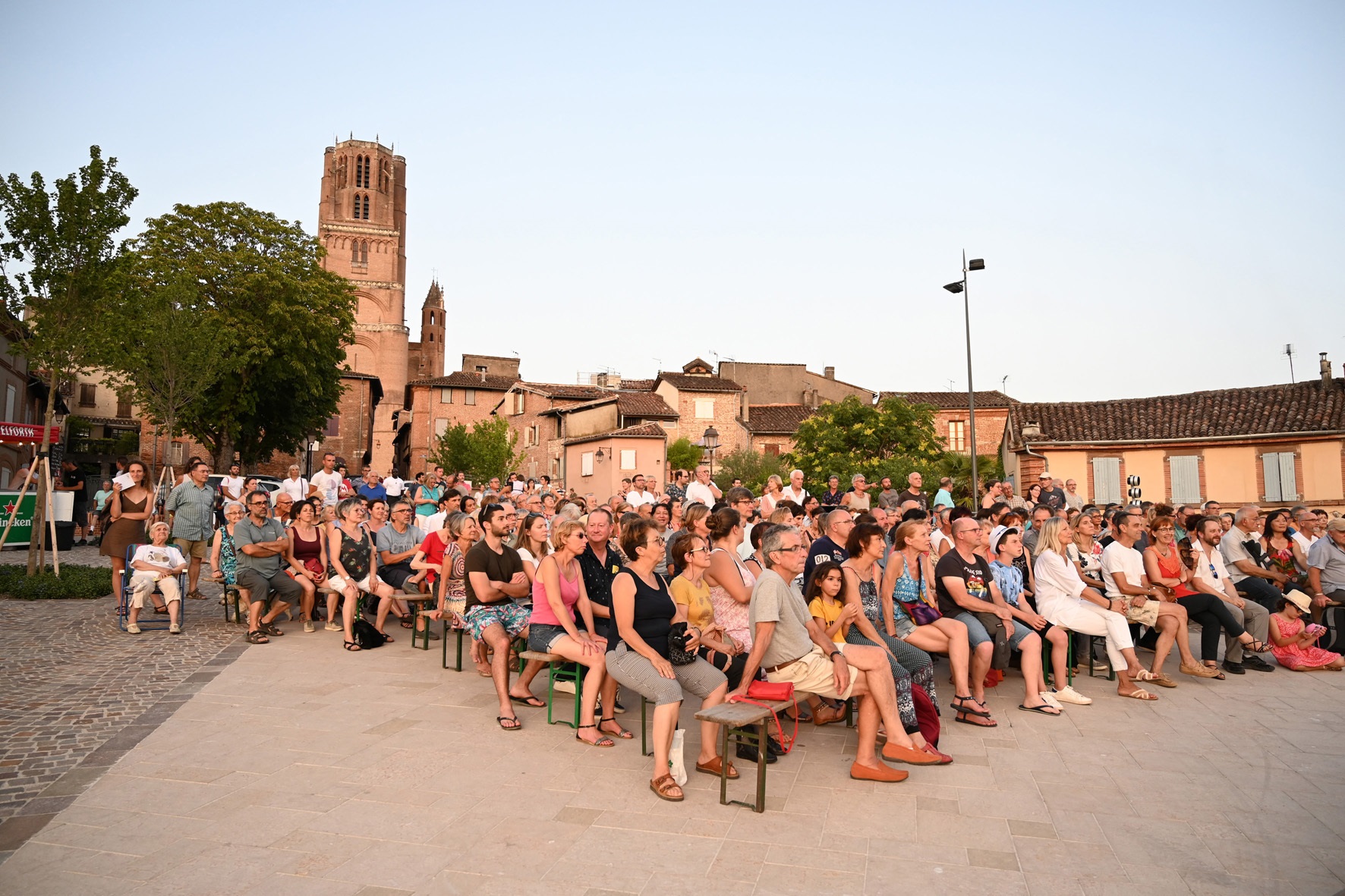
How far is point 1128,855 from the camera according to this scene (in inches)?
157

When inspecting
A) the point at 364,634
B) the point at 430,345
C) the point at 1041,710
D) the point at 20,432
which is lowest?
the point at 1041,710

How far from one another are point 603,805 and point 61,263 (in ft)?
43.3

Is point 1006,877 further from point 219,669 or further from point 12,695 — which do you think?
point 12,695

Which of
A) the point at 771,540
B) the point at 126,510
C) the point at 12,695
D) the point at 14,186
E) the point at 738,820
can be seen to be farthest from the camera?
the point at 14,186

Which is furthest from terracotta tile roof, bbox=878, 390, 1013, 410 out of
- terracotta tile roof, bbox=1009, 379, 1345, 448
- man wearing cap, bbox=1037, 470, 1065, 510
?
man wearing cap, bbox=1037, 470, 1065, 510

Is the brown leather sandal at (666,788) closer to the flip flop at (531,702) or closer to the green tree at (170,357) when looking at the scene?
the flip flop at (531,702)

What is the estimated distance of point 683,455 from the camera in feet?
163

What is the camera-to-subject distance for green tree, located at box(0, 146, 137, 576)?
1248 cm

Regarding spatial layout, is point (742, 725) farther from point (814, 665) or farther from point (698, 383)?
point (698, 383)

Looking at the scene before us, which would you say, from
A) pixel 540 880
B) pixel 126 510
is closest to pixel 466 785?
pixel 540 880

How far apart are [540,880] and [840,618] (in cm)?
270

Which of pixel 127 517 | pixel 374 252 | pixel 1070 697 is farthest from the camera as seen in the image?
pixel 374 252

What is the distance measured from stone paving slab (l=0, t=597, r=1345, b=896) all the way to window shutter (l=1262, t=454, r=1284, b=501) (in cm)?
2924

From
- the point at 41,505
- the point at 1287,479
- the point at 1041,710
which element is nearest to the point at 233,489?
the point at 41,505
